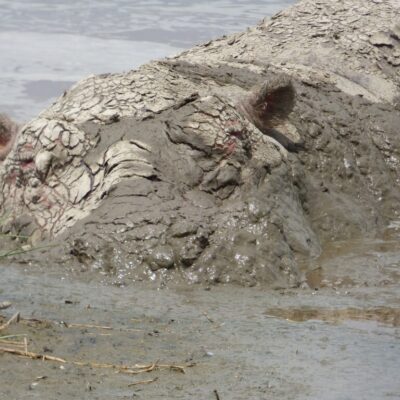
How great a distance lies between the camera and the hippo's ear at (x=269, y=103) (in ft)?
26.7

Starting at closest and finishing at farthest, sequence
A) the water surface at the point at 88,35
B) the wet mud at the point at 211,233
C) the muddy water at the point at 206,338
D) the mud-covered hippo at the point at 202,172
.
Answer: the muddy water at the point at 206,338 < the wet mud at the point at 211,233 < the mud-covered hippo at the point at 202,172 < the water surface at the point at 88,35

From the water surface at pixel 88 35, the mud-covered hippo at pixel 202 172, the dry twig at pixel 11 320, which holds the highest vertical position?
the dry twig at pixel 11 320

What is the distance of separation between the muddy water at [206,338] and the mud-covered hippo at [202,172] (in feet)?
1.09

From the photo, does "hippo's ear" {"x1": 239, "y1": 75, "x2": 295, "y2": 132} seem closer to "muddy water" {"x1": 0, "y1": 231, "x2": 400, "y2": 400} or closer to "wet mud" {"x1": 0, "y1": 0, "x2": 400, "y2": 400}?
"wet mud" {"x1": 0, "y1": 0, "x2": 400, "y2": 400}

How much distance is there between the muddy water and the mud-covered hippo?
0.33 m

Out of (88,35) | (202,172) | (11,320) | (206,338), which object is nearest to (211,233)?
(202,172)

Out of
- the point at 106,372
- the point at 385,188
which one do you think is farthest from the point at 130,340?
the point at 385,188

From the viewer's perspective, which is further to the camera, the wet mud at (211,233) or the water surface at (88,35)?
the water surface at (88,35)

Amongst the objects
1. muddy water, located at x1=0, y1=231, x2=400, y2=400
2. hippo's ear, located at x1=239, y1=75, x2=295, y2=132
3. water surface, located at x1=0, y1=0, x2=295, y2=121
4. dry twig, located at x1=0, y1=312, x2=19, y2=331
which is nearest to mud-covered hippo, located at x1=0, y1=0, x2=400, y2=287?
hippo's ear, located at x1=239, y1=75, x2=295, y2=132

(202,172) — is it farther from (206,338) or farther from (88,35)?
(88,35)

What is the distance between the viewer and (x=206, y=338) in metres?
5.32

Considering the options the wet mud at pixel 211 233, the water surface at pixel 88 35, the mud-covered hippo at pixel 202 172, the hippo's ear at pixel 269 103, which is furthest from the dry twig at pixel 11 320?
the water surface at pixel 88 35

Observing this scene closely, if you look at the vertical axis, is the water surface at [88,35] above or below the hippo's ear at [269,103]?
below

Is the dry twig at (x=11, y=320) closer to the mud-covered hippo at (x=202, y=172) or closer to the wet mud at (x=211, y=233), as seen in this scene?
the wet mud at (x=211, y=233)
